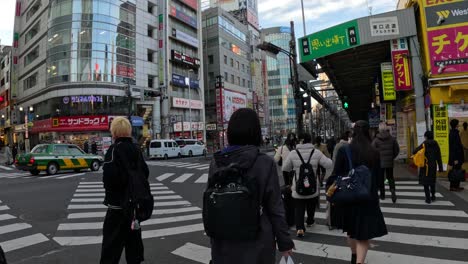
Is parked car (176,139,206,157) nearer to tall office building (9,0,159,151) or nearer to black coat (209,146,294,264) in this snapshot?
tall office building (9,0,159,151)

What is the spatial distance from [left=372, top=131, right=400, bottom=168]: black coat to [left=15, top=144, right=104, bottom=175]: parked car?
51.9ft

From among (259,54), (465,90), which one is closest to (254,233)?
(465,90)

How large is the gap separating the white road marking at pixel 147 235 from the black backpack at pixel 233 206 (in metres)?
4.58

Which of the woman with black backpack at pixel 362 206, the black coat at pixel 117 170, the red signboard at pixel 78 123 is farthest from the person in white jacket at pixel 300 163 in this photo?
the red signboard at pixel 78 123

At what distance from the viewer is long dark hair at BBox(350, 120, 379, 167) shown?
4367 millimetres

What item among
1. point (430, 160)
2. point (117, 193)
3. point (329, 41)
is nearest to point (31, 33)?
point (329, 41)

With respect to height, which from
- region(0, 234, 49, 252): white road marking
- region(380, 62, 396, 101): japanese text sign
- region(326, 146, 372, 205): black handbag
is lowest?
region(0, 234, 49, 252): white road marking

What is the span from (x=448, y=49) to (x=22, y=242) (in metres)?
13.0

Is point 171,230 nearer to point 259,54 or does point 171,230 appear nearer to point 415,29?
point 415,29

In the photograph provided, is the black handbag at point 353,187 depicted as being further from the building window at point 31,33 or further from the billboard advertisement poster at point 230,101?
the building window at point 31,33

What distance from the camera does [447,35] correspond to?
1295 centimetres

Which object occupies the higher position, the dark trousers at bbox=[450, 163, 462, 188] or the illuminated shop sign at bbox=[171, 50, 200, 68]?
the illuminated shop sign at bbox=[171, 50, 200, 68]

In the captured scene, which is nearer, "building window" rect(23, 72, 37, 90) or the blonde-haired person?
the blonde-haired person

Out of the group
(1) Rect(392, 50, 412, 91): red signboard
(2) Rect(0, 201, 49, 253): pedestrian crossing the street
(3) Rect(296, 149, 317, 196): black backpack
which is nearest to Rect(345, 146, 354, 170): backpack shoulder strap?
(3) Rect(296, 149, 317, 196): black backpack
